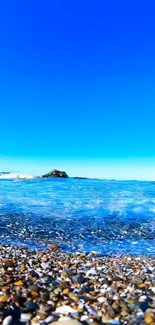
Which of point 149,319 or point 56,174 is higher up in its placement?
point 56,174

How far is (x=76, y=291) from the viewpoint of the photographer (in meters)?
5.64

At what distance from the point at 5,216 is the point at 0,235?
4.05 meters

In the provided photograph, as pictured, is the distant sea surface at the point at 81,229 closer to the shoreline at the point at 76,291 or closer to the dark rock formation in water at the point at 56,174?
the shoreline at the point at 76,291

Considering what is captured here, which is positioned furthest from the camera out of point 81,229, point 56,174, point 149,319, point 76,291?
point 56,174

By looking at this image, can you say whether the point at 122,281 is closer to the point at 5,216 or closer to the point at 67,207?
the point at 5,216

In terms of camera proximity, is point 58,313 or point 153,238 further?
point 153,238

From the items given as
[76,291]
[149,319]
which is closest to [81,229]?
[76,291]

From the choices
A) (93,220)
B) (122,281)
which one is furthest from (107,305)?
(93,220)

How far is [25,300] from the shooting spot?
5.05 meters

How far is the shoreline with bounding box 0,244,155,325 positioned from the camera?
4570 mm

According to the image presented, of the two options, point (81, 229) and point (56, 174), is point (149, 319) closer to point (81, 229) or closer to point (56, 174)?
point (81, 229)

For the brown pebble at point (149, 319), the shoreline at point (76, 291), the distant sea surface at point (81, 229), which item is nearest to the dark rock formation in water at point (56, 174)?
the distant sea surface at point (81, 229)

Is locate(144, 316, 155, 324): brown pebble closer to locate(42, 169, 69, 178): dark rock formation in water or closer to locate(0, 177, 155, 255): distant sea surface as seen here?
locate(0, 177, 155, 255): distant sea surface

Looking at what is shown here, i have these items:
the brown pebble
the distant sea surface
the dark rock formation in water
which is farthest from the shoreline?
the dark rock formation in water
